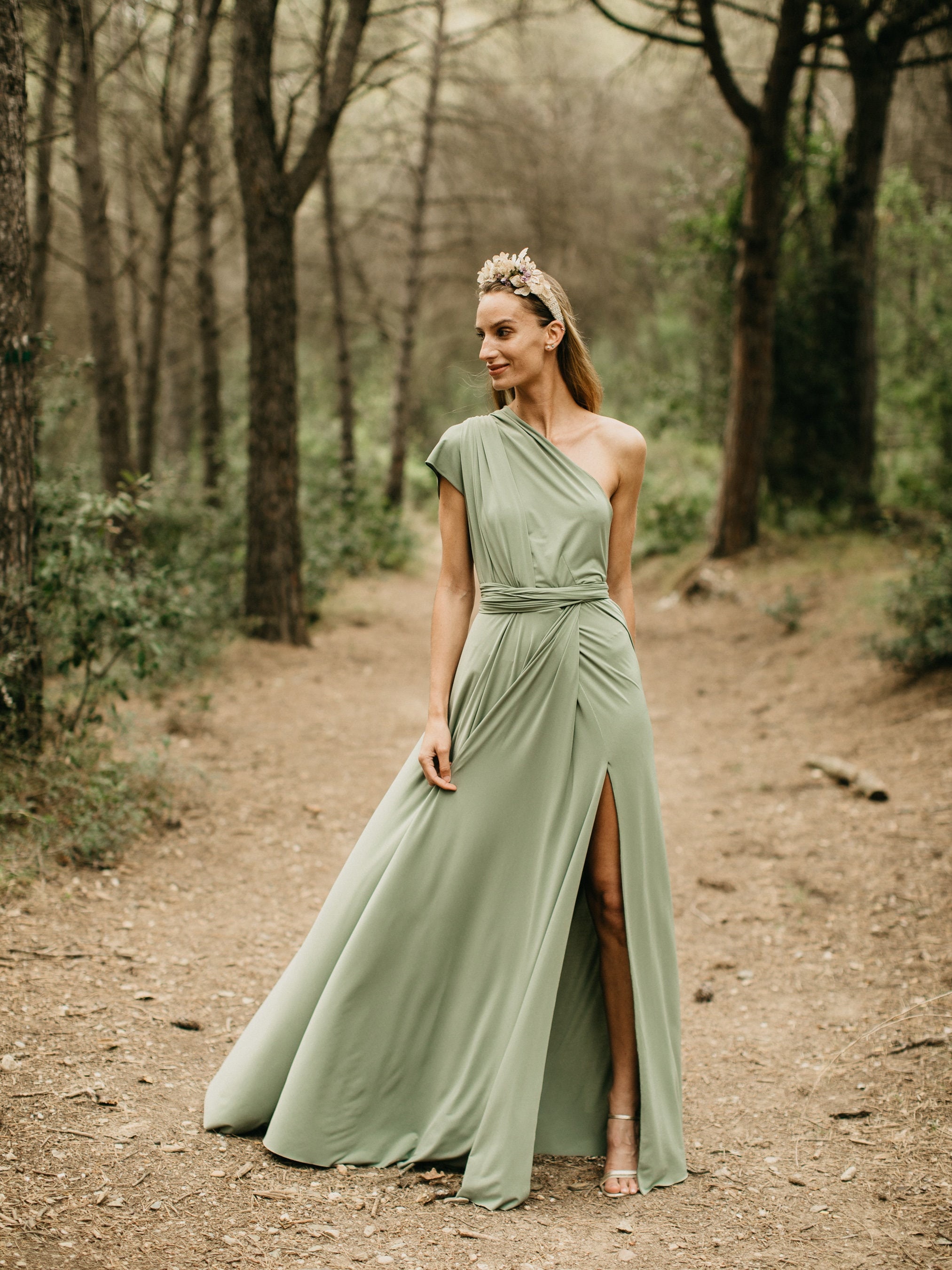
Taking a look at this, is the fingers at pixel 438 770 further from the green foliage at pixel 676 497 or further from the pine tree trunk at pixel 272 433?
the green foliage at pixel 676 497

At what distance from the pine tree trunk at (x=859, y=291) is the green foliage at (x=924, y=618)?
5.08 metres

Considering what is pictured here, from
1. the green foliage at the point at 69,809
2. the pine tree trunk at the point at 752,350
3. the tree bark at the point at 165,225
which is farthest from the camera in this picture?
the pine tree trunk at the point at 752,350

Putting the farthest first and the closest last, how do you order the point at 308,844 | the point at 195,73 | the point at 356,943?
1. the point at 195,73
2. the point at 308,844
3. the point at 356,943

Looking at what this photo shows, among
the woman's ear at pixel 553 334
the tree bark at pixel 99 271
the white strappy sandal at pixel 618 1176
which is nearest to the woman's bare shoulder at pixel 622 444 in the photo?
the woman's ear at pixel 553 334

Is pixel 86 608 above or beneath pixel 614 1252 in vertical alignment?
above

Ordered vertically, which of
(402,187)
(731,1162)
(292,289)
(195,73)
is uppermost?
(402,187)

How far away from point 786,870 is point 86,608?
3679mm

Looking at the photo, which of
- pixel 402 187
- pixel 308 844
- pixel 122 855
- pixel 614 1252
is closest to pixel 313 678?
pixel 308 844

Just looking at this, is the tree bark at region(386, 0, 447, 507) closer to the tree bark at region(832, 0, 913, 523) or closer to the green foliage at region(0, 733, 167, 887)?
the tree bark at region(832, 0, 913, 523)

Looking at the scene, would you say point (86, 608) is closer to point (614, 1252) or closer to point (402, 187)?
point (614, 1252)

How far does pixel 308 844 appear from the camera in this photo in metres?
5.29

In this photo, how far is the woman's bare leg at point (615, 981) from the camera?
2637 mm

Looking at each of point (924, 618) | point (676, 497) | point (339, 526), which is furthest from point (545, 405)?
point (676, 497)

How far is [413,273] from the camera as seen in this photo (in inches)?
616
